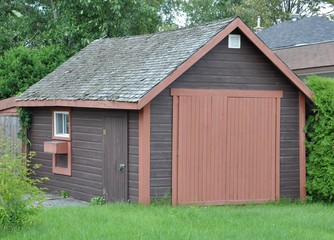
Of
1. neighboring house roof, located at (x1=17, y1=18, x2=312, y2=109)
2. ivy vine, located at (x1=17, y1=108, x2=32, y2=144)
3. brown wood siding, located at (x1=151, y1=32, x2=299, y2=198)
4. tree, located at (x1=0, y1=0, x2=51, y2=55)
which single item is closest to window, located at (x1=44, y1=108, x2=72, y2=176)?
neighboring house roof, located at (x1=17, y1=18, x2=312, y2=109)

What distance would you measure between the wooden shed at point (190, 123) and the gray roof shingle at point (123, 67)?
0.04 meters

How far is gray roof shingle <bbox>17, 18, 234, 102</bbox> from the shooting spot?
1476 cm

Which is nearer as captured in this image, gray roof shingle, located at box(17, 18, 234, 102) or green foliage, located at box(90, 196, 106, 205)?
gray roof shingle, located at box(17, 18, 234, 102)

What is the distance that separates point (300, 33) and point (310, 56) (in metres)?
6.07

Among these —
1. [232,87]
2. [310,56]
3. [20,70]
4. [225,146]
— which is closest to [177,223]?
[225,146]

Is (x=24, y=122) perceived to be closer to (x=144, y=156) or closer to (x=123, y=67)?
(x=123, y=67)

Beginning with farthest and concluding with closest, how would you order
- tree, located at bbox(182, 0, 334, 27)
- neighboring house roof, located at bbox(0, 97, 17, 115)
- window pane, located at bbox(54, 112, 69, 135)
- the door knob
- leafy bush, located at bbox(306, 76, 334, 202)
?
tree, located at bbox(182, 0, 334, 27), neighboring house roof, located at bbox(0, 97, 17, 115), window pane, located at bbox(54, 112, 69, 135), leafy bush, located at bbox(306, 76, 334, 202), the door knob

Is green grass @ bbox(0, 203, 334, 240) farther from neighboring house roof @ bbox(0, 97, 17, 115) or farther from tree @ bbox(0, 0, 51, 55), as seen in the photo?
tree @ bbox(0, 0, 51, 55)

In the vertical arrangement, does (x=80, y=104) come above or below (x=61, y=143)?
above

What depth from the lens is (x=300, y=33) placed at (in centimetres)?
2684

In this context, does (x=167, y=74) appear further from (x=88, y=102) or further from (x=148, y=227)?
(x=148, y=227)

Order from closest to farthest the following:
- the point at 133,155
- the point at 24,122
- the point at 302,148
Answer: the point at 133,155, the point at 302,148, the point at 24,122

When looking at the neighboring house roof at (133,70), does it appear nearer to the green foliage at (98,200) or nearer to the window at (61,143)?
the window at (61,143)

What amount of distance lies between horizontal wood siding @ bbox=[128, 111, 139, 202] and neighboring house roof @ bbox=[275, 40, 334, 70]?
24.5 ft
